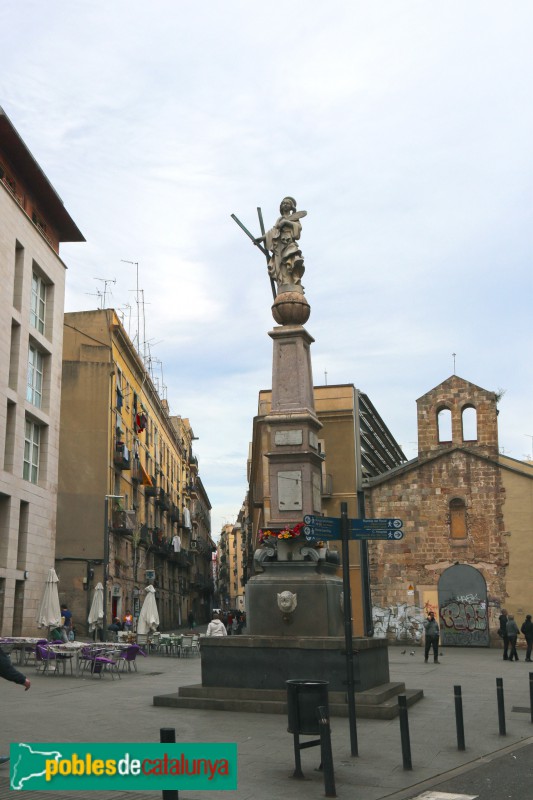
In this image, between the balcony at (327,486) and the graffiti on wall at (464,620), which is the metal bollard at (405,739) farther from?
the balcony at (327,486)

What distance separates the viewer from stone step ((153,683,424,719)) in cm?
1174

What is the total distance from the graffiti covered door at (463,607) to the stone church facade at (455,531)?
4 cm

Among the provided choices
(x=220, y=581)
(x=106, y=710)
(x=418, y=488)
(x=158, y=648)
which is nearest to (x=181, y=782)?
(x=106, y=710)

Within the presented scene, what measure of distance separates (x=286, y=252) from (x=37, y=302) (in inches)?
799

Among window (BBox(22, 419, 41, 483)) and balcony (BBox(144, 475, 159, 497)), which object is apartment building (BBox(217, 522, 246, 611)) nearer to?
balcony (BBox(144, 475, 159, 497))

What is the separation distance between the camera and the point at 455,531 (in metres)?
36.1

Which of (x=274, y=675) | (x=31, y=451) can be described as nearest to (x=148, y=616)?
(x=31, y=451)

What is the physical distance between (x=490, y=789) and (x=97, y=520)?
101 feet

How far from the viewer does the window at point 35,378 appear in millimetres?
32131

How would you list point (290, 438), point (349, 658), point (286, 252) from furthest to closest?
point (286, 252), point (290, 438), point (349, 658)

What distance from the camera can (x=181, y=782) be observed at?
18.1 ft

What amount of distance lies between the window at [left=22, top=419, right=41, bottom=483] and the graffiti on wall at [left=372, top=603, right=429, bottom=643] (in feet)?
49.6

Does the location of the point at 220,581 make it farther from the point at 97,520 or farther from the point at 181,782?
the point at 181,782

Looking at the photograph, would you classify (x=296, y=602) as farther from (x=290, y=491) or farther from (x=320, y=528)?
(x=320, y=528)
